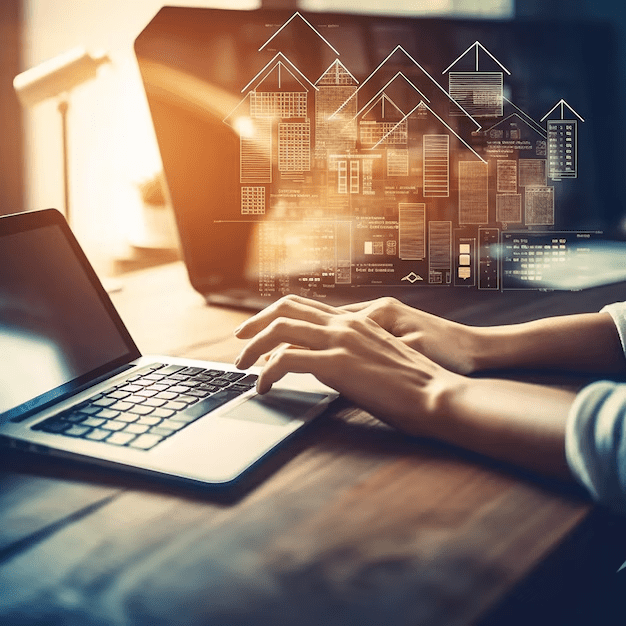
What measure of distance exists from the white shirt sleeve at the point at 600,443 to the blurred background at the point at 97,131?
0.69 m

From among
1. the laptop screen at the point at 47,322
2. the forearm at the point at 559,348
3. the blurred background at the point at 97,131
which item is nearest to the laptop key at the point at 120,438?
the laptop screen at the point at 47,322

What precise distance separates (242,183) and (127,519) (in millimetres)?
627

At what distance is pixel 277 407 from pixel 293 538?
20 centimetres

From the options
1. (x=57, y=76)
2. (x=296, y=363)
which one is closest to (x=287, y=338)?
(x=296, y=363)

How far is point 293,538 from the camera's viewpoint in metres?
0.41

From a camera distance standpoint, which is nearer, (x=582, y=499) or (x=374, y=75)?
(x=582, y=499)

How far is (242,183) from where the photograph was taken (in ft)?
3.21

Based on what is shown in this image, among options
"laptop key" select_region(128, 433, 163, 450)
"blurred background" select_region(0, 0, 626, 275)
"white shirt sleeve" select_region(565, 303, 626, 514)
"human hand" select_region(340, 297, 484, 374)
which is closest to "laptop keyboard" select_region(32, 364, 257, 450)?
"laptop key" select_region(128, 433, 163, 450)

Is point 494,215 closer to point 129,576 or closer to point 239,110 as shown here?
point 239,110

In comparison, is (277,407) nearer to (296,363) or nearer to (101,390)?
(296,363)

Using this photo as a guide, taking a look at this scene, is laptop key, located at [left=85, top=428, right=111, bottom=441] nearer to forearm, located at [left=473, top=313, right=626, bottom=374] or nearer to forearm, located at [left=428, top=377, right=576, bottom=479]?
forearm, located at [left=428, top=377, right=576, bottom=479]

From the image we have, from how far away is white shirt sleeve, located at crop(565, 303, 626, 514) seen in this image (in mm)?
448

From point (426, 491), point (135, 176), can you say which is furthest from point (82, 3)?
point (426, 491)

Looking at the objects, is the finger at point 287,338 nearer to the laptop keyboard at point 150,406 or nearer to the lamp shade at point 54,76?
the laptop keyboard at point 150,406
